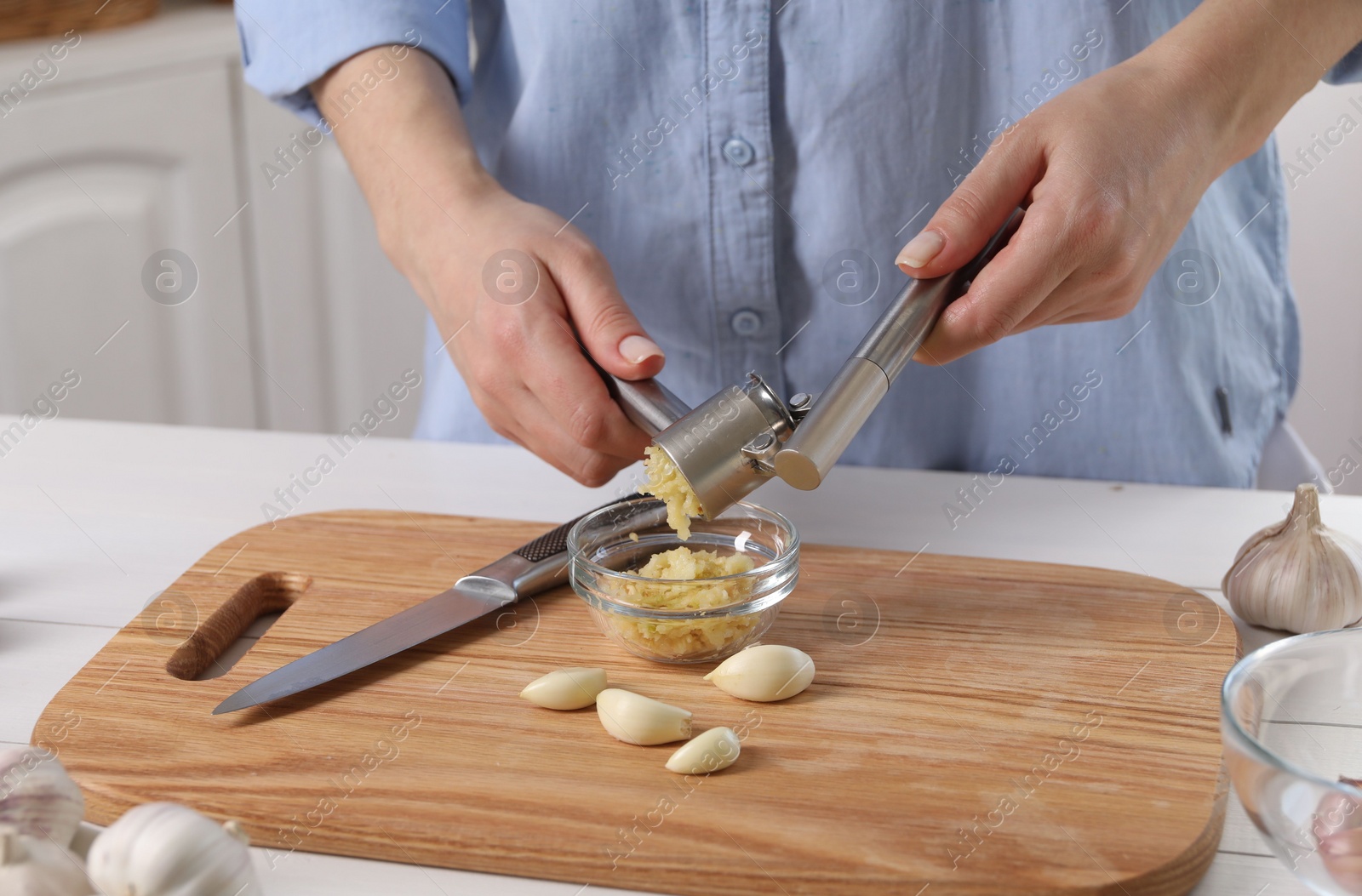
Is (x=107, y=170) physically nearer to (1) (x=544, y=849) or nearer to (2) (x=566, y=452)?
(2) (x=566, y=452)

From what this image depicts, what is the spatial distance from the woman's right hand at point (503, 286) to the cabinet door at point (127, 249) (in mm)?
1506

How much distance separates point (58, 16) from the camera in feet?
8.08

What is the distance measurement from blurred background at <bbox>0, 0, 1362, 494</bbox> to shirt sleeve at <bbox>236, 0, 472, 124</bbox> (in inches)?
51.1

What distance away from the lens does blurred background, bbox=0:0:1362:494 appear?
97.1 inches

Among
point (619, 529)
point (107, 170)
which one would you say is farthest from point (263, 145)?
point (619, 529)

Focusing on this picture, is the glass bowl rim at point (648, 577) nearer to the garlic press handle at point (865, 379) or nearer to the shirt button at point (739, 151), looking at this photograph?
the garlic press handle at point (865, 379)

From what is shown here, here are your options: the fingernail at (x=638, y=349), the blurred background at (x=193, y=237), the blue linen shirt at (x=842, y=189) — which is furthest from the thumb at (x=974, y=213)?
the blurred background at (x=193, y=237)

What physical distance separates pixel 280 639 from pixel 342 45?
2.16 feet

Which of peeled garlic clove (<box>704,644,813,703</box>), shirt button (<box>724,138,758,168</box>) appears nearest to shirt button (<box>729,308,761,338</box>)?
shirt button (<box>724,138,758,168</box>)

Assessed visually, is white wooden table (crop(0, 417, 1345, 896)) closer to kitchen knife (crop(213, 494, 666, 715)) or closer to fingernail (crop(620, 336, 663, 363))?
kitchen knife (crop(213, 494, 666, 715))

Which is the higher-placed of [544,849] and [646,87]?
[646,87]

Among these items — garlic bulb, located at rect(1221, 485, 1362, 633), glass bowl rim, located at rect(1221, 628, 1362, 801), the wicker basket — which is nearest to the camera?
glass bowl rim, located at rect(1221, 628, 1362, 801)

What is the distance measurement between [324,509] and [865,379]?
652 mm

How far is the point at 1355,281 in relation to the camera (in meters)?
2.58
